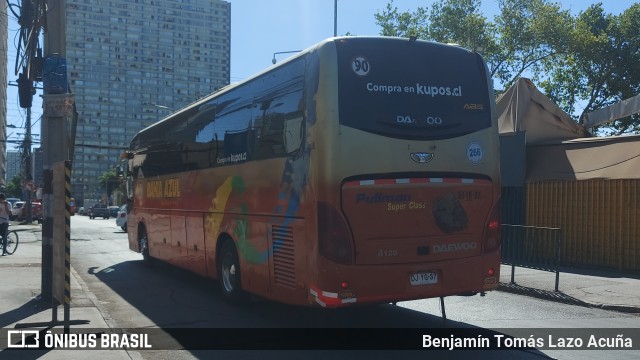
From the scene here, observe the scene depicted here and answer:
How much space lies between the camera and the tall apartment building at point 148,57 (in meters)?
52.2

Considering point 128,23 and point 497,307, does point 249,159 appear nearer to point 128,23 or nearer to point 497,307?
point 497,307

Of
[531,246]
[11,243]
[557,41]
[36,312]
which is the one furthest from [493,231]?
[557,41]

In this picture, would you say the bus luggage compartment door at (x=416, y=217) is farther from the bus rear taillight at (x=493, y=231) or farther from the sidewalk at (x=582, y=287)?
the sidewalk at (x=582, y=287)

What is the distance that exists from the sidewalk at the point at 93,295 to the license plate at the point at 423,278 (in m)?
3.26

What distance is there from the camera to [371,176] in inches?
258

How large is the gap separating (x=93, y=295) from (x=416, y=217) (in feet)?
21.8

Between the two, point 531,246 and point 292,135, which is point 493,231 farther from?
point 531,246

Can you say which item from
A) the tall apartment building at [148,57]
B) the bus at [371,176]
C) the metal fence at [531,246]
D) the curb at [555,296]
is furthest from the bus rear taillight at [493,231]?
the tall apartment building at [148,57]

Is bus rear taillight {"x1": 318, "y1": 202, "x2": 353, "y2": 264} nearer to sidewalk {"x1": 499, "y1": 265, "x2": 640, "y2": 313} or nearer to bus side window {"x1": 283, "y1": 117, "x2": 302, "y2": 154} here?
bus side window {"x1": 283, "y1": 117, "x2": 302, "y2": 154}

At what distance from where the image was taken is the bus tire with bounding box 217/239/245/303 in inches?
354

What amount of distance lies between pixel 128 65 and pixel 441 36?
36.6m

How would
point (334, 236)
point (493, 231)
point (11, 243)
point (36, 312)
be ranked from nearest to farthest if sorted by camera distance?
1. point (334, 236)
2. point (493, 231)
3. point (36, 312)
4. point (11, 243)

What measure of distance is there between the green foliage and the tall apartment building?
24986 mm

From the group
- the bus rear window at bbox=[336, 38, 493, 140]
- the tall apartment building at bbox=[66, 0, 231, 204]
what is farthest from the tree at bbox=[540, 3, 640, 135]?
the tall apartment building at bbox=[66, 0, 231, 204]
